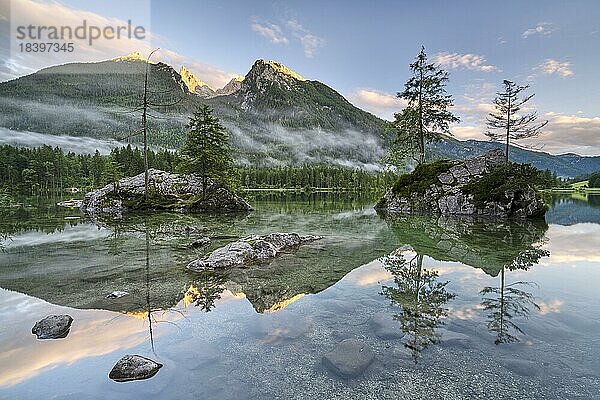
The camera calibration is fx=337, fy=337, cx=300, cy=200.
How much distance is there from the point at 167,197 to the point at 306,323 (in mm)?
34870

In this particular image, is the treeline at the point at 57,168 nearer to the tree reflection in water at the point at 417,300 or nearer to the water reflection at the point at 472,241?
the water reflection at the point at 472,241

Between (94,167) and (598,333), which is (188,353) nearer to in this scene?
(598,333)

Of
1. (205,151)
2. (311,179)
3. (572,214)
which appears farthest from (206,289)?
(311,179)

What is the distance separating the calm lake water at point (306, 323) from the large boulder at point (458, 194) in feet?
63.7

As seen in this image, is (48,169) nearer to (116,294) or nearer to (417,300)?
(116,294)

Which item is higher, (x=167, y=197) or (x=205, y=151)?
(x=205, y=151)

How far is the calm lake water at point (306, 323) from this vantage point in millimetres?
5488

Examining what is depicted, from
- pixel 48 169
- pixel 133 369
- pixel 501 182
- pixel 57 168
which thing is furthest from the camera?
pixel 57 168

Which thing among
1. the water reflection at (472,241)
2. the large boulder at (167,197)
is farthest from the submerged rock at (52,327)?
the large boulder at (167,197)

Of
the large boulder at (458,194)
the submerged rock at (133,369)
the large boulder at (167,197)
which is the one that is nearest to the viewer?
the submerged rock at (133,369)

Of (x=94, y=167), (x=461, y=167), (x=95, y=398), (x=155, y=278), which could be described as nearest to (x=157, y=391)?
(x=95, y=398)

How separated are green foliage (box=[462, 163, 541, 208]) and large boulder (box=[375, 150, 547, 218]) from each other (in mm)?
131

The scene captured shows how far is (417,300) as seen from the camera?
9.76 m

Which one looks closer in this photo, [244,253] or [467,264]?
[467,264]
